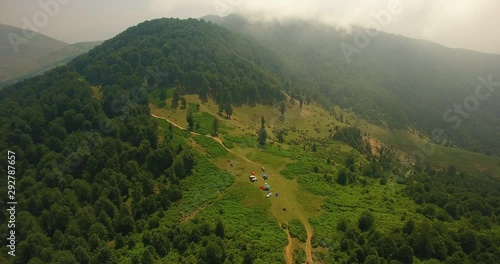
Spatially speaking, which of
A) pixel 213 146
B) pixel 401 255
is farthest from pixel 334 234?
pixel 213 146

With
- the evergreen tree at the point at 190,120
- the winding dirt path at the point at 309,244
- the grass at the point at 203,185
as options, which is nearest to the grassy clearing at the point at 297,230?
the winding dirt path at the point at 309,244

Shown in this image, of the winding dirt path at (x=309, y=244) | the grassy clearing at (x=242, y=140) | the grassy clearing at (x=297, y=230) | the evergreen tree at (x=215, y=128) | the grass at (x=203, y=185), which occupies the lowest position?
the winding dirt path at (x=309, y=244)

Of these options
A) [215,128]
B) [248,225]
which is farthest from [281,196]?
[215,128]

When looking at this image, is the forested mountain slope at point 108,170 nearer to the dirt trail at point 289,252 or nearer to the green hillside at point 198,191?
the green hillside at point 198,191

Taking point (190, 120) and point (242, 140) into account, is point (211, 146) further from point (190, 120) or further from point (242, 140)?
point (190, 120)

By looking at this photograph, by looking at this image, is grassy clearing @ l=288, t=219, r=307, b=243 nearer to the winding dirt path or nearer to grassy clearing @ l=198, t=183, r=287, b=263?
the winding dirt path

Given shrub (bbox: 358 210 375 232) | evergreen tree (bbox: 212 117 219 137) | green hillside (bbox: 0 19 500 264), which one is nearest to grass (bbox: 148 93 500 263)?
green hillside (bbox: 0 19 500 264)

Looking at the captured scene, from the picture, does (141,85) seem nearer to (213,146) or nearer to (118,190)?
(213,146)

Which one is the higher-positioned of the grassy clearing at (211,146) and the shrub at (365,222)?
the grassy clearing at (211,146)

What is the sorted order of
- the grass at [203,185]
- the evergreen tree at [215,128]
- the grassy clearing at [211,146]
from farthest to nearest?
the evergreen tree at [215,128] → the grassy clearing at [211,146] → the grass at [203,185]
